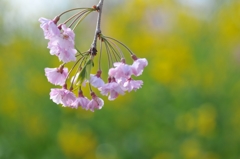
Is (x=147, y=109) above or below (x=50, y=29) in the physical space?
above

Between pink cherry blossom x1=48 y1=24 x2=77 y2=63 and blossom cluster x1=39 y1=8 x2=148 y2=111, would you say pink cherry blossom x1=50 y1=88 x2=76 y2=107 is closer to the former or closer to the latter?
blossom cluster x1=39 y1=8 x2=148 y2=111

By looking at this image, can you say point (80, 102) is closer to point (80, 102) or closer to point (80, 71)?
point (80, 102)

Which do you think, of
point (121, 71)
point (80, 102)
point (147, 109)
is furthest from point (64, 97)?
point (147, 109)

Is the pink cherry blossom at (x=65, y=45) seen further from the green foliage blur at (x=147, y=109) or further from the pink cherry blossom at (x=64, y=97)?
the green foliage blur at (x=147, y=109)

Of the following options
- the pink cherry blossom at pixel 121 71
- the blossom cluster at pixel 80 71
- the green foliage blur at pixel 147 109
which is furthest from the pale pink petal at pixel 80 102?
the green foliage blur at pixel 147 109

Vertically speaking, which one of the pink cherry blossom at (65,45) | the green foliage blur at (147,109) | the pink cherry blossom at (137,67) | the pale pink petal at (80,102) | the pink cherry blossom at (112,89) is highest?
the green foliage blur at (147,109)

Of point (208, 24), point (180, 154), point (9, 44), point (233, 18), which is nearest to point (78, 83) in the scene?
point (180, 154)

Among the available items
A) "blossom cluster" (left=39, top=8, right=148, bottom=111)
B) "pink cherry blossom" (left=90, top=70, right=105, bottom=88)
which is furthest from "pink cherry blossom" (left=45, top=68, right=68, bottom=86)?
"pink cherry blossom" (left=90, top=70, right=105, bottom=88)

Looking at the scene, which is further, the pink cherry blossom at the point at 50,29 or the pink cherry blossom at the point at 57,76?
the pink cherry blossom at the point at 57,76
